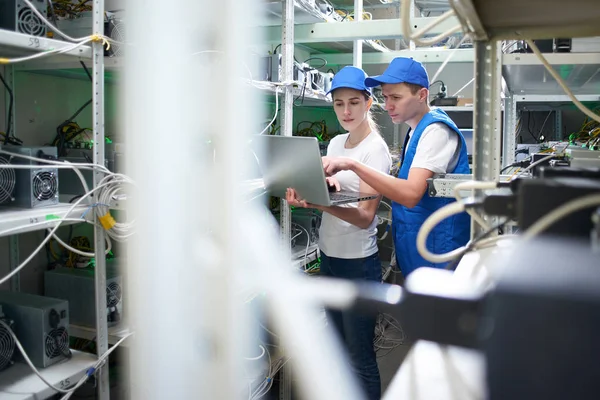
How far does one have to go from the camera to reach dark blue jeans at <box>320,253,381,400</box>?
1744mm

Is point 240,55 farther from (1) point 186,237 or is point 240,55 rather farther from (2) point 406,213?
(2) point 406,213

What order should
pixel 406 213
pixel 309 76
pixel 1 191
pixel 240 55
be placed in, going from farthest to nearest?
1. pixel 309 76
2. pixel 406 213
3. pixel 1 191
4. pixel 240 55

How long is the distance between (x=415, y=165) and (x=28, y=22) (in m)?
1.19

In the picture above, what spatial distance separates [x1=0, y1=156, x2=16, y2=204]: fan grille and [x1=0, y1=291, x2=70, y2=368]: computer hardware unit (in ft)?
1.07

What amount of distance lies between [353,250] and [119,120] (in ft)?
4.72

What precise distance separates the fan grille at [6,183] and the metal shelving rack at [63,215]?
0.05 m

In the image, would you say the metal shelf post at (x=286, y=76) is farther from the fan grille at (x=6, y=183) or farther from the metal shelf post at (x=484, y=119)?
the metal shelf post at (x=484, y=119)

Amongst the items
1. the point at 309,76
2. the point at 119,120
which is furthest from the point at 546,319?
the point at 309,76

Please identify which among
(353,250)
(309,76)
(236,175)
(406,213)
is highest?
(309,76)

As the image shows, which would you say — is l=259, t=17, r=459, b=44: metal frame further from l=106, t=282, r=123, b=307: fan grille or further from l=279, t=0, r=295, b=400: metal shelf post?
l=106, t=282, r=123, b=307: fan grille

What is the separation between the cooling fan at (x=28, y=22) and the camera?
131cm

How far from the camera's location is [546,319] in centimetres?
25

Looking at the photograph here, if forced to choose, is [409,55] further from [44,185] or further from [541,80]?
[44,185]

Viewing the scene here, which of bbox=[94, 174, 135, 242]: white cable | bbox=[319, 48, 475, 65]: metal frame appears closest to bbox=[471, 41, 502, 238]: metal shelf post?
bbox=[94, 174, 135, 242]: white cable
